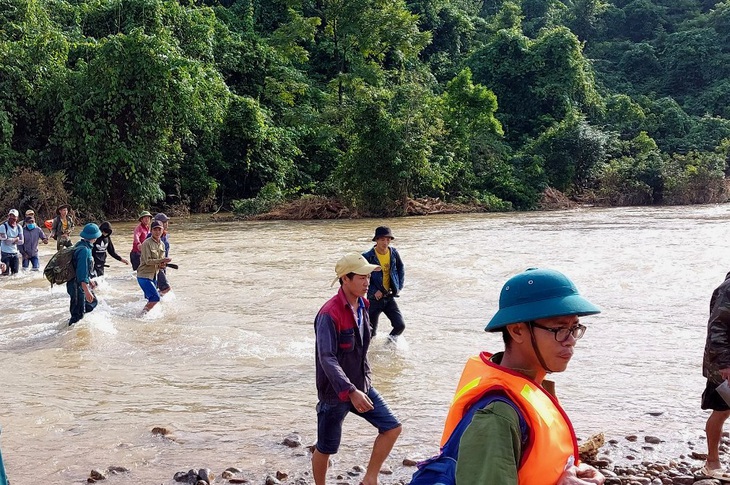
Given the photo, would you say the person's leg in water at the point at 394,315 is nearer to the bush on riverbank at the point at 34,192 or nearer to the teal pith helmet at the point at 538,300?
the teal pith helmet at the point at 538,300

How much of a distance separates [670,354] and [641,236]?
1193 cm

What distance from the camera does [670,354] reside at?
8602 millimetres

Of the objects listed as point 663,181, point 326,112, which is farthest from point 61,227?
point 663,181

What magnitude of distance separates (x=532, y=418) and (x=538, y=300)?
0.35 metres

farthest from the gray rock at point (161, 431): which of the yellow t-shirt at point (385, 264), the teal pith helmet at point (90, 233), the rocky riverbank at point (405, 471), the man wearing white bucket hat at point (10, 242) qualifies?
the man wearing white bucket hat at point (10, 242)

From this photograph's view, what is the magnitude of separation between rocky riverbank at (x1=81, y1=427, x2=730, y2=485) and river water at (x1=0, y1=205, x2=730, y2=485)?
40mm

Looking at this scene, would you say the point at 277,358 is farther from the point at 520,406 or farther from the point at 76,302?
the point at 520,406

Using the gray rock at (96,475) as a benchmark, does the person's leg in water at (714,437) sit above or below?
above

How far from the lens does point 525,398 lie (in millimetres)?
1896

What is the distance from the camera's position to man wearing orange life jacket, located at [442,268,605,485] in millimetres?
1782

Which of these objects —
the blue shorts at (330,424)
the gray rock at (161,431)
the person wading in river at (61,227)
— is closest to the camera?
the blue shorts at (330,424)

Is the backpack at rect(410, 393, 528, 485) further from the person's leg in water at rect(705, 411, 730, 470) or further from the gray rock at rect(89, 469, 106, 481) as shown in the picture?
the gray rock at rect(89, 469, 106, 481)

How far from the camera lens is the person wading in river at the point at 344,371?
4.46m

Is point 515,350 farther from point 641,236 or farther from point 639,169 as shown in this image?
point 639,169
